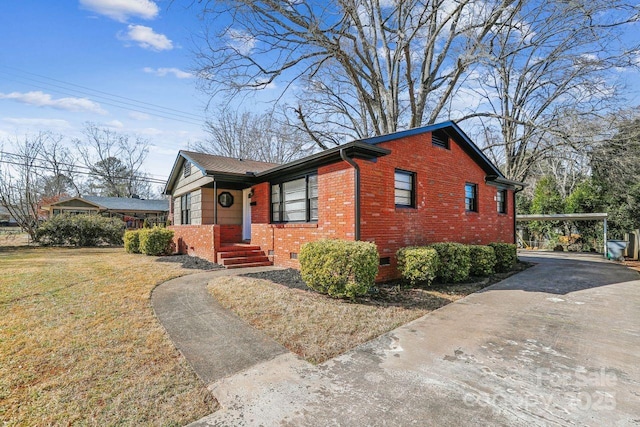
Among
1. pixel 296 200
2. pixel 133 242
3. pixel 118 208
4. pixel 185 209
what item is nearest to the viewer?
pixel 296 200

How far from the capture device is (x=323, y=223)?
780cm

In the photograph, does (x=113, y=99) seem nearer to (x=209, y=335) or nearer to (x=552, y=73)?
(x=209, y=335)

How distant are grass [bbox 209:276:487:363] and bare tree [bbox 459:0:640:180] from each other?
8942mm

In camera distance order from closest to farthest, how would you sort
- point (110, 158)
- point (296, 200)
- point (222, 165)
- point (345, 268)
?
1. point (345, 268)
2. point (296, 200)
3. point (222, 165)
4. point (110, 158)

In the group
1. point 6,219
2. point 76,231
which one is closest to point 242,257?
point 76,231

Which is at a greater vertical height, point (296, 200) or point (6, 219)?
point (296, 200)

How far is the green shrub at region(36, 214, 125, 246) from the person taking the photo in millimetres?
17750

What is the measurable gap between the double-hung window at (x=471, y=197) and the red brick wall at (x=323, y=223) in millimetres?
6228

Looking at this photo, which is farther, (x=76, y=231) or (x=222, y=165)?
(x=76, y=231)

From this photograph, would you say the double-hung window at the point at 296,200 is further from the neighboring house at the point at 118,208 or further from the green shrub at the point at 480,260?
the neighboring house at the point at 118,208

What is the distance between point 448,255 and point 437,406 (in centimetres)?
543

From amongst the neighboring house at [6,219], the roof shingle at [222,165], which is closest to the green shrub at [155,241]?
the roof shingle at [222,165]

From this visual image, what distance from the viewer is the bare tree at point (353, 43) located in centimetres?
1101

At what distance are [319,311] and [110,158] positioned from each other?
3933cm
